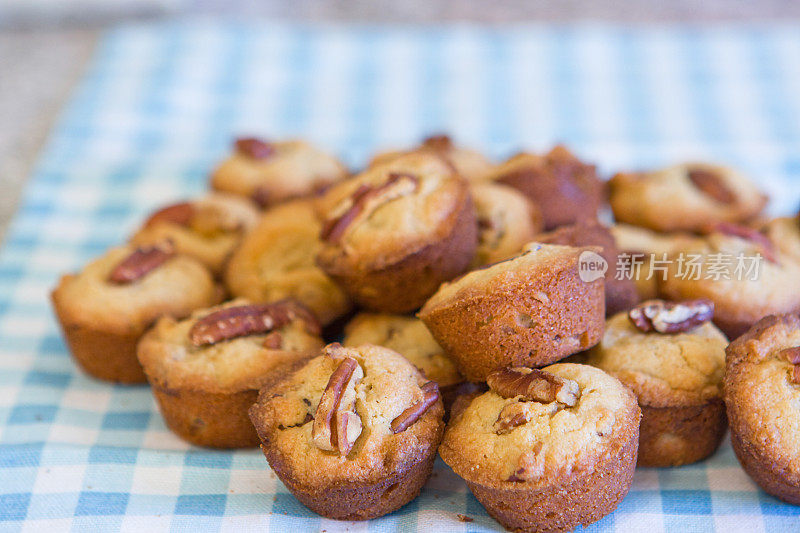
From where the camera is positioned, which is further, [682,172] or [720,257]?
[682,172]

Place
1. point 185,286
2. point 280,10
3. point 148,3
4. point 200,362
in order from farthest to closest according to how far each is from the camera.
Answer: point 280,10 → point 148,3 → point 185,286 → point 200,362

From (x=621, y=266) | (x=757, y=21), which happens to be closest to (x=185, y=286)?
(x=621, y=266)

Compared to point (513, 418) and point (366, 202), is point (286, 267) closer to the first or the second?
point (366, 202)

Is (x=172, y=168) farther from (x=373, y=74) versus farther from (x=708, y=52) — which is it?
(x=708, y=52)

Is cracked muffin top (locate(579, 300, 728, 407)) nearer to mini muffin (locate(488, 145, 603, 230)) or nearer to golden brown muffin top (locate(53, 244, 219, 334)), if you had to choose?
mini muffin (locate(488, 145, 603, 230))

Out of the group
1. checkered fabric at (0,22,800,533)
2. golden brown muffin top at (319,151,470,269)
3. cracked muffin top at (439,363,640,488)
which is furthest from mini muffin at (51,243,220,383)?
cracked muffin top at (439,363,640,488)

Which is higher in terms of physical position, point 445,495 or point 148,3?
point 148,3

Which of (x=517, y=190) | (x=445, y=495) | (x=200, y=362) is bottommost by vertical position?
(x=445, y=495)
